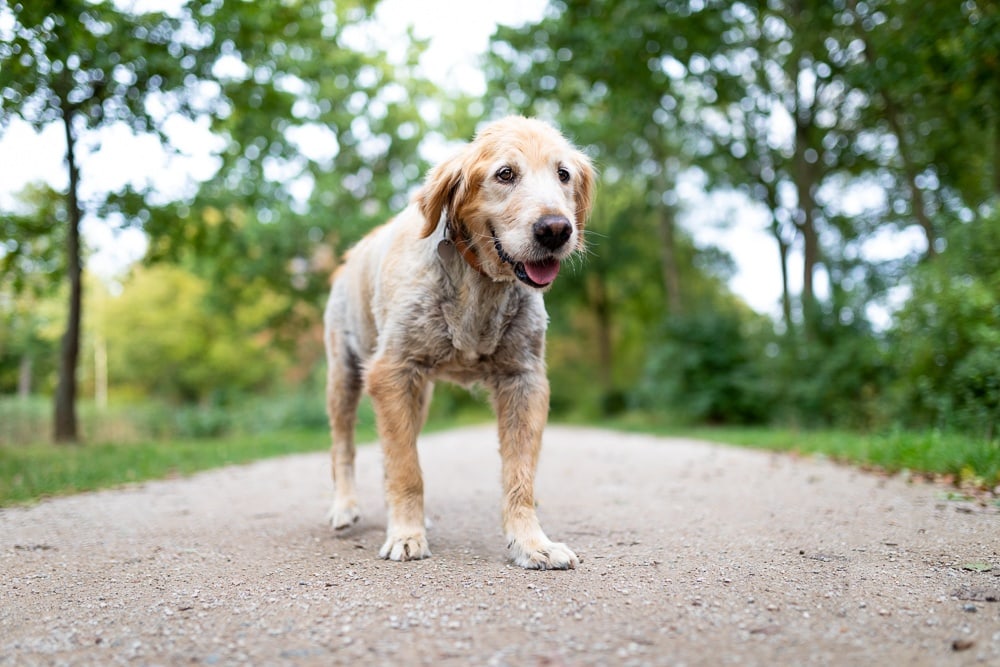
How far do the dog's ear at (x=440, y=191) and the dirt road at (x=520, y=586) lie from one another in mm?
1767

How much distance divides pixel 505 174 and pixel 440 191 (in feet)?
1.32

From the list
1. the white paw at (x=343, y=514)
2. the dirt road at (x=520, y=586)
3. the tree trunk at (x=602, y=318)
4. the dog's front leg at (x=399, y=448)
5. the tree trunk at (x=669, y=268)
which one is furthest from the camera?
the tree trunk at (x=602, y=318)

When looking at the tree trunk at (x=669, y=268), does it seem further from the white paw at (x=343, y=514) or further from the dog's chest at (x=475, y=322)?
the dog's chest at (x=475, y=322)

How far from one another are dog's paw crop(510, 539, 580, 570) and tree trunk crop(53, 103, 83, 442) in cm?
1161

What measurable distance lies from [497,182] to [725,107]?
1722cm

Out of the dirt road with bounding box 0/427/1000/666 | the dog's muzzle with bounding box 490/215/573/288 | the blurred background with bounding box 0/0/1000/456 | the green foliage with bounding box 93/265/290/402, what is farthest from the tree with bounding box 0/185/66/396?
the green foliage with bounding box 93/265/290/402

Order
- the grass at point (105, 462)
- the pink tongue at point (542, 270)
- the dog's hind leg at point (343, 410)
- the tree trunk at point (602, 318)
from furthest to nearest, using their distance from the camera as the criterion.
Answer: the tree trunk at point (602, 318) < the grass at point (105, 462) < the dog's hind leg at point (343, 410) < the pink tongue at point (542, 270)

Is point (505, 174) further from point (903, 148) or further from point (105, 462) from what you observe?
point (903, 148)

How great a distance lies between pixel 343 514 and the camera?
4.69 metres

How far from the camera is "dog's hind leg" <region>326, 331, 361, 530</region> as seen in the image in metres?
4.93

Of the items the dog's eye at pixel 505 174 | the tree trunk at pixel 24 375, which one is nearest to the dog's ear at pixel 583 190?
the dog's eye at pixel 505 174

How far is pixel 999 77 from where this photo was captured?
11.0 meters

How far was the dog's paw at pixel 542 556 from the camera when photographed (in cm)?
339

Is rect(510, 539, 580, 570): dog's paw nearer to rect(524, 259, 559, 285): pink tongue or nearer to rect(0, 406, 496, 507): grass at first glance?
rect(524, 259, 559, 285): pink tongue
